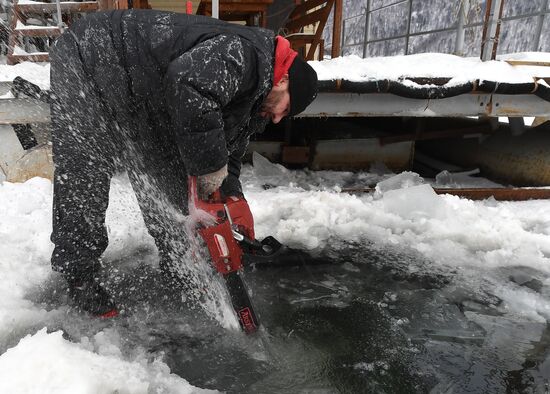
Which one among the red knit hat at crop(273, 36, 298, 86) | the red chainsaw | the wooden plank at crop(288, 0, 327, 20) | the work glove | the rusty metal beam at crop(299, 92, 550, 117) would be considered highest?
the wooden plank at crop(288, 0, 327, 20)

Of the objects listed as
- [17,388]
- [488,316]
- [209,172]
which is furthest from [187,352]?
[488,316]

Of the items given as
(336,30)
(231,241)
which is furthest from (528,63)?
(231,241)

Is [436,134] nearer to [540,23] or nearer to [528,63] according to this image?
[528,63]

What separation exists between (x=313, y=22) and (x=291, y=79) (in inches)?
264

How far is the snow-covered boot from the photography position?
85.5 inches

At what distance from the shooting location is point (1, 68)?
3926 mm

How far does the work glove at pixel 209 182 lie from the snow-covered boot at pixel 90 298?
2.56 feet

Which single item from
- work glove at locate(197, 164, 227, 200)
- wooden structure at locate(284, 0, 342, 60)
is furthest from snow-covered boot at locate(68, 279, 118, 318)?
wooden structure at locate(284, 0, 342, 60)

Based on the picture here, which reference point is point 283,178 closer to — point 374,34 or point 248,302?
point 248,302

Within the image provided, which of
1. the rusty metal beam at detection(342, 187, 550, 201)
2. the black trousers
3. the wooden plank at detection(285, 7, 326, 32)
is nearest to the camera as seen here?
the black trousers

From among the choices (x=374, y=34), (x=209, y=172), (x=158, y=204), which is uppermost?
(x=374, y=34)

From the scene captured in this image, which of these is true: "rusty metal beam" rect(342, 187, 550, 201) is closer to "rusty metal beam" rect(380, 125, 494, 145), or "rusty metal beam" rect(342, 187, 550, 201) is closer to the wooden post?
"rusty metal beam" rect(380, 125, 494, 145)

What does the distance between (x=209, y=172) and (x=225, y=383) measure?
0.95 metres

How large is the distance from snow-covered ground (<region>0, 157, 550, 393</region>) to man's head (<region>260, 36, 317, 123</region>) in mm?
1374
